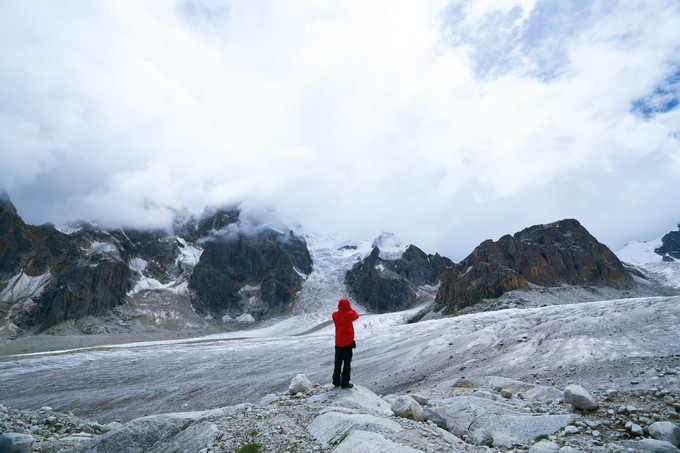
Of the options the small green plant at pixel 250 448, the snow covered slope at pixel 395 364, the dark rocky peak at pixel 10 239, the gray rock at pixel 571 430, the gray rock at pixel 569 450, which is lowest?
the snow covered slope at pixel 395 364

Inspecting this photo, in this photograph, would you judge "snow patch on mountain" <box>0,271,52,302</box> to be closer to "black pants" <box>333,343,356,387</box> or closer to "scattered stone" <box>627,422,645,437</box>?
"black pants" <box>333,343,356,387</box>

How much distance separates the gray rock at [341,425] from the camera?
27.2 feet

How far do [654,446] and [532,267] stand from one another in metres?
158

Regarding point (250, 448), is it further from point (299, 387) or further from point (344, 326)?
point (299, 387)

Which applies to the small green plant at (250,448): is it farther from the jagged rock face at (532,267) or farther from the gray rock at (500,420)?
the jagged rock face at (532,267)

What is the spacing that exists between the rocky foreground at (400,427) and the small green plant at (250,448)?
0.03 m

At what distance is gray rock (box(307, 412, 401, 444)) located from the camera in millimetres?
8284

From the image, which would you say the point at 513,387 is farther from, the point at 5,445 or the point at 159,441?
the point at 5,445

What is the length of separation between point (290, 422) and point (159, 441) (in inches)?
171

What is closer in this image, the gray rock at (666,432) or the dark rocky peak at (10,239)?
the gray rock at (666,432)

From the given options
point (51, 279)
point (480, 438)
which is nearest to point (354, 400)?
point (480, 438)

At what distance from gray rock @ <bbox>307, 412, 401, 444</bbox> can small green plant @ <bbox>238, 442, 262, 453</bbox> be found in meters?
1.31

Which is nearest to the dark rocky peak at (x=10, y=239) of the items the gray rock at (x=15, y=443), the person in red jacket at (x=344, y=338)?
the gray rock at (x=15, y=443)

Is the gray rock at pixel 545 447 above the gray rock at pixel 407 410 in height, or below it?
below
